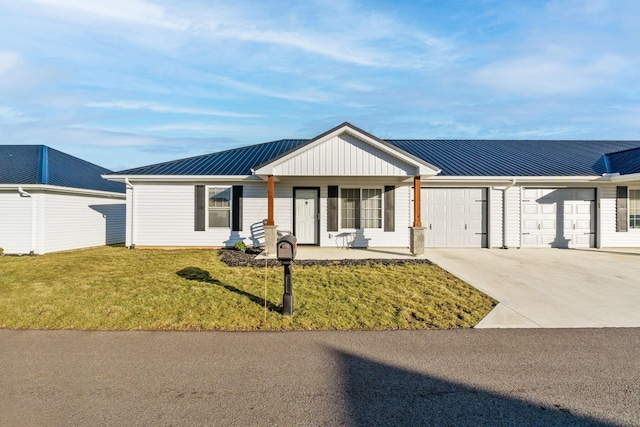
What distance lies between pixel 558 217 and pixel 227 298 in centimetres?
1273

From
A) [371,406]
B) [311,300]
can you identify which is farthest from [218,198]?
[371,406]

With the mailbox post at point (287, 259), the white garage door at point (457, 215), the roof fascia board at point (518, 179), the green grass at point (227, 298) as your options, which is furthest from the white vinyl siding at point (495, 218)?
the mailbox post at point (287, 259)

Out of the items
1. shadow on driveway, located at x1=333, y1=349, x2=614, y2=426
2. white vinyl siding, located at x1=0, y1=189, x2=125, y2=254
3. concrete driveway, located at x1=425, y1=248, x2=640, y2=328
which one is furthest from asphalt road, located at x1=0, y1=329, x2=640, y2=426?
white vinyl siding, located at x1=0, y1=189, x2=125, y2=254

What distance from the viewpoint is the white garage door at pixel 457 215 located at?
13492 millimetres

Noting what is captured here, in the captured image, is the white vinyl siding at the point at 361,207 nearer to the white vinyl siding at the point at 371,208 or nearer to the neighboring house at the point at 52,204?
the white vinyl siding at the point at 371,208

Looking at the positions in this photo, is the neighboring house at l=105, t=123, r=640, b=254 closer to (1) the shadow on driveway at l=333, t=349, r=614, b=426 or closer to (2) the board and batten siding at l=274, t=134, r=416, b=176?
(2) the board and batten siding at l=274, t=134, r=416, b=176

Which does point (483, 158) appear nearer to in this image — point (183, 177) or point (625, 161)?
point (625, 161)

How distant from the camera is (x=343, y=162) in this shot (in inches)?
450

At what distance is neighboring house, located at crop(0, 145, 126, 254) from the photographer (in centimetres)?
1284

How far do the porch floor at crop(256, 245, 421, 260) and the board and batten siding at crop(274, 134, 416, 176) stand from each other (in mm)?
2572

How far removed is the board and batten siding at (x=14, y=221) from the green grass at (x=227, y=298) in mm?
4001

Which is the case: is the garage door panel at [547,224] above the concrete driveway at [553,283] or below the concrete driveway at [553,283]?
above

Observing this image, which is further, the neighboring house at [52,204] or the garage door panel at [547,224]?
the garage door panel at [547,224]

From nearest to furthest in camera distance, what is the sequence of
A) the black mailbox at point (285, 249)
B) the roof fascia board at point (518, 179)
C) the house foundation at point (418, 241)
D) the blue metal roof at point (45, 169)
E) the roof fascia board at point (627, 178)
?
1. the black mailbox at point (285, 249)
2. the house foundation at point (418, 241)
3. the roof fascia board at point (627, 178)
4. the roof fascia board at point (518, 179)
5. the blue metal roof at point (45, 169)
